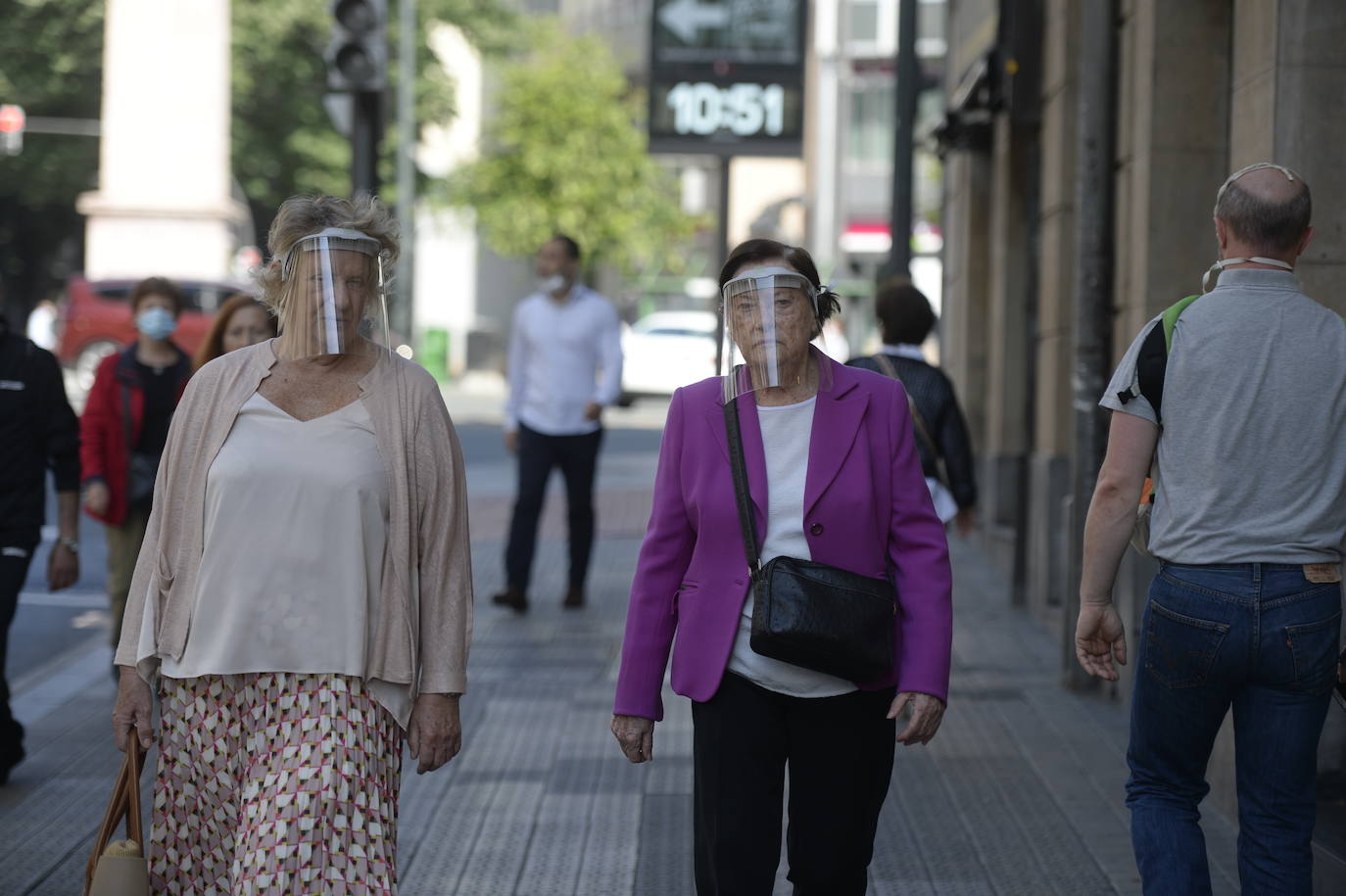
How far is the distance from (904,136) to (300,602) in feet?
26.8

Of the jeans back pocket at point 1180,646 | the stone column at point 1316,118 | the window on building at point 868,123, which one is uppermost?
the window on building at point 868,123

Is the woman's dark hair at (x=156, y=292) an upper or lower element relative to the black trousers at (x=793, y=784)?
upper

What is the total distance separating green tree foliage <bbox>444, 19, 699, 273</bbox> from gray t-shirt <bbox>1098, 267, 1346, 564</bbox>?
3964 centimetres

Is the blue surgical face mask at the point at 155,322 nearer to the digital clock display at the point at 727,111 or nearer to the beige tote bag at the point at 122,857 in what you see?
the beige tote bag at the point at 122,857

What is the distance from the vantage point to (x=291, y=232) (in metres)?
3.79

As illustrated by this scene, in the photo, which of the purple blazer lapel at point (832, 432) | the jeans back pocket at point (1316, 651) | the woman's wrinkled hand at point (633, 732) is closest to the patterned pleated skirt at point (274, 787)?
the woman's wrinkled hand at point (633, 732)

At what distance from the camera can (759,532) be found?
12.4 ft

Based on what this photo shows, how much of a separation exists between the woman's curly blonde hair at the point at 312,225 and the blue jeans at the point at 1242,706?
1739 mm

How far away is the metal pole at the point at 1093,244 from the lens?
26.3 ft

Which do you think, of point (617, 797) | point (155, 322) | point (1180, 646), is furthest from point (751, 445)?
point (155, 322)

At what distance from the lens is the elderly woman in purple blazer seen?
377cm

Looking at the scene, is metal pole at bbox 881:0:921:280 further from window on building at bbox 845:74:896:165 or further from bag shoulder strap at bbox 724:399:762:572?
window on building at bbox 845:74:896:165

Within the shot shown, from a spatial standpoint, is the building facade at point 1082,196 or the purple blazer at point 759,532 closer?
the purple blazer at point 759,532

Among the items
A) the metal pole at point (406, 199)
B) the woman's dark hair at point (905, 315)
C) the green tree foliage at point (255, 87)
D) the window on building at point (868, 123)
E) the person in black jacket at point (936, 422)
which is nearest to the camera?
the person in black jacket at point (936, 422)
